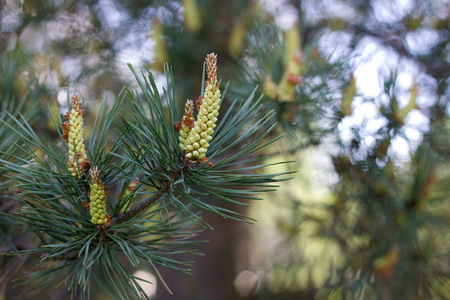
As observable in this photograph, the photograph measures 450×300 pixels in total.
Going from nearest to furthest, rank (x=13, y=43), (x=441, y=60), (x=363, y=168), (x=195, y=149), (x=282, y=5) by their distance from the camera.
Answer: (x=195, y=149) < (x=363, y=168) < (x=13, y=43) < (x=441, y=60) < (x=282, y=5)

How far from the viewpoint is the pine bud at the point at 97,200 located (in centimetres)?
35

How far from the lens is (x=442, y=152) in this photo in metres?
0.99

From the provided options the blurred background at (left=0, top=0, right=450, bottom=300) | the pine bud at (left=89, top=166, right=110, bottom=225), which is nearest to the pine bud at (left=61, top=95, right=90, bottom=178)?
the pine bud at (left=89, top=166, right=110, bottom=225)

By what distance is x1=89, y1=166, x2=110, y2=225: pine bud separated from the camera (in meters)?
0.35

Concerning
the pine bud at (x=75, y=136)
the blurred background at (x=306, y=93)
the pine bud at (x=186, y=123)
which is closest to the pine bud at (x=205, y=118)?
the pine bud at (x=186, y=123)

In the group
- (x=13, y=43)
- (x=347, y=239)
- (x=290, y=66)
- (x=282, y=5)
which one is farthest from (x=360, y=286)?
(x=13, y=43)

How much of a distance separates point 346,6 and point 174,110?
3.78 feet

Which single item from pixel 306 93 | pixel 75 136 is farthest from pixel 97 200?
pixel 306 93

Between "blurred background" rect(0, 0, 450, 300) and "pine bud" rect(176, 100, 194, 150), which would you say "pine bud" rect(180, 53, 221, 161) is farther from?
"blurred background" rect(0, 0, 450, 300)

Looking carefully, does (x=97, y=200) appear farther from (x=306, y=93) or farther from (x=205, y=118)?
(x=306, y=93)

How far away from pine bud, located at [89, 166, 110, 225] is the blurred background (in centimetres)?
18

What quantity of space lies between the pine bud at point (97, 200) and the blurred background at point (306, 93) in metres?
0.18

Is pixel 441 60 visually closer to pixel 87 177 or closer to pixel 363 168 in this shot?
pixel 363 168

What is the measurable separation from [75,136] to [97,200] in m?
0.07
